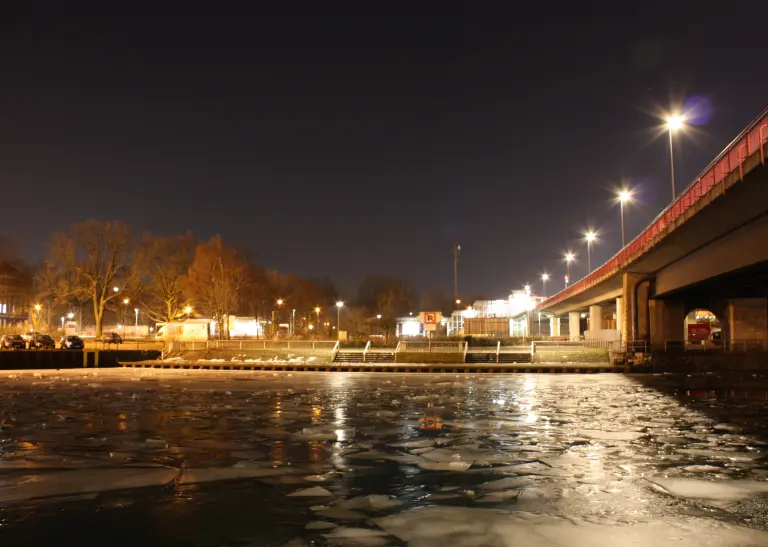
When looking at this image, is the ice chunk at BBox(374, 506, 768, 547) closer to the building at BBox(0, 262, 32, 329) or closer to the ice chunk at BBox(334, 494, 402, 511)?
the ice chunk at BBox(334, 494, 402, 511)

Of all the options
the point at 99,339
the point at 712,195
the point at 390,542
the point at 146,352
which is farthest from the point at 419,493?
the point at 99,339

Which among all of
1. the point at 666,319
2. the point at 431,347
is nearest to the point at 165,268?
the point at 431,347

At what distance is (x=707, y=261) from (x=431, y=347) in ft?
84.7

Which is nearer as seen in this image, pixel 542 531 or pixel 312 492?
pixel 542 531

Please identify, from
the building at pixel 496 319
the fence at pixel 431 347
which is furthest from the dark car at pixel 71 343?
the building at pixel 496 319

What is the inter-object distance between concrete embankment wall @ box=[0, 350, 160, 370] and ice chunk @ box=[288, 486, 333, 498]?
52.6 metres

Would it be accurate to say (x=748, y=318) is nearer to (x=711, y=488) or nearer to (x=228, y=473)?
(x=711, y=488)

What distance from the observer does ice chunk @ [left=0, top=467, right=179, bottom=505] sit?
10.9 m

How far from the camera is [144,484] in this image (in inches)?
454

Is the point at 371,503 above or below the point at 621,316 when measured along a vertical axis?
below

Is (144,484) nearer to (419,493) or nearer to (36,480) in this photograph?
(36,480)

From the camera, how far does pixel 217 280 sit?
81.4m

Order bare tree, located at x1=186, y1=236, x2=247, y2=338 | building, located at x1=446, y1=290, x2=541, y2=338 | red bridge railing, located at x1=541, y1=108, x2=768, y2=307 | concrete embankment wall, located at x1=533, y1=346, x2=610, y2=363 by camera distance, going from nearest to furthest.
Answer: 1. red bridge railing, located at x1=541, y1=108, x2=768, y2=307
2. concrete embankment wall, located at x1=533, y1=346, x2=610, y2=363
3. bare tree, located at x1=186, y1=236, x2=247, y2=338
4. building, located at x1=446, y1=290, x2=541, y2=338

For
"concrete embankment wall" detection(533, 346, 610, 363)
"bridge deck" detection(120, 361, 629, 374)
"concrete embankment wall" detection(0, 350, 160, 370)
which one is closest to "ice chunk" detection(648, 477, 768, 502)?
"bridge deck" detection(120, 361, 629, 374)
